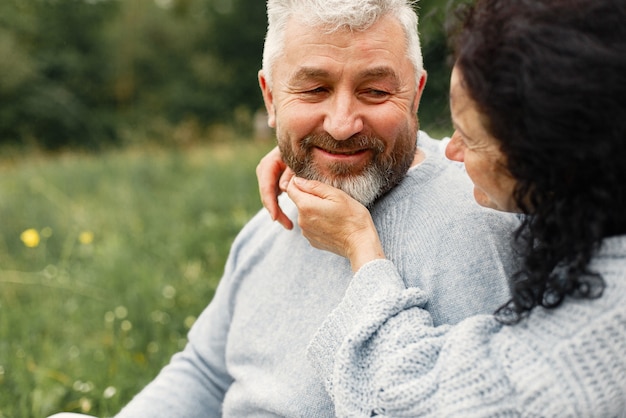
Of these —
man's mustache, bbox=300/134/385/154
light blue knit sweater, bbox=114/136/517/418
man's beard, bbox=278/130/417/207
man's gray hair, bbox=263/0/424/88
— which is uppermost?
man's gray hair, bbox=263/0/424/88

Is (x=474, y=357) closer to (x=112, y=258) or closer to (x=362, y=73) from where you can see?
(x=362, y=73)

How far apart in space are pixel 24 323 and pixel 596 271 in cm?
286

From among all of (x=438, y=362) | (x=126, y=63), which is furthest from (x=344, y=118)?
(x=126, y=63)

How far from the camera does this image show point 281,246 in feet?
6.71

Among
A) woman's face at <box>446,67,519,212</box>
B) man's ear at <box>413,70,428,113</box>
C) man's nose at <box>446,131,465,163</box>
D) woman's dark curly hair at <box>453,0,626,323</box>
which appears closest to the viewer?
woman's dark curly hair at <box>453,0,626,323</box>

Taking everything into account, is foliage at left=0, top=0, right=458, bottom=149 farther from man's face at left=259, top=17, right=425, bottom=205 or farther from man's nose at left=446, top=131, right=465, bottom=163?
man's nose at left=446, top=131, right=465, bottom=163

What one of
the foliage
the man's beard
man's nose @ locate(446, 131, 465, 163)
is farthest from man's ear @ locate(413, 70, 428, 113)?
the foliage

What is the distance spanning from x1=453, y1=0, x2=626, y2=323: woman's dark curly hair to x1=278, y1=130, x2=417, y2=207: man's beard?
0.49 m

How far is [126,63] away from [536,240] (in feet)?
92.0

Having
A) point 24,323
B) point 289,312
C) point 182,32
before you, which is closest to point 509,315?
point 289,312

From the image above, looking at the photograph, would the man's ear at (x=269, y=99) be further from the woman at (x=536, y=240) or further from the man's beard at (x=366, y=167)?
the woman at (x=536, y=240)

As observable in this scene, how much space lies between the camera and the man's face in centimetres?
170

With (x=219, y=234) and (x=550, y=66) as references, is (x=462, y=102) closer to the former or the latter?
(x=550, y=66)

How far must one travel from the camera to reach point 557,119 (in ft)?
3.76
